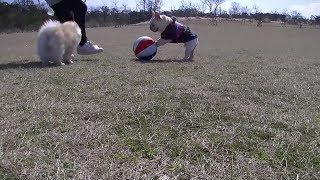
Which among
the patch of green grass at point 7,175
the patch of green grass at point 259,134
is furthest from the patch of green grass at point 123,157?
the patch of green grass at point 259,134

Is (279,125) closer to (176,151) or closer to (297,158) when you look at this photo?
(297,158)

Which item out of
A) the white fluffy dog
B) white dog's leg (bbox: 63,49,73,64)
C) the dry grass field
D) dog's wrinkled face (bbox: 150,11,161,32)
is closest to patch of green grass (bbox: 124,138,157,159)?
the dry grass field

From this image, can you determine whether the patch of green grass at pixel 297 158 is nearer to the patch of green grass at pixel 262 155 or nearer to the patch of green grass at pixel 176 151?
the patch of green grass at pixel 262 155

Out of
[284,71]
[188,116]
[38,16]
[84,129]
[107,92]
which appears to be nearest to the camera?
[84,129]

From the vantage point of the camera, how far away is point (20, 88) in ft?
10.7

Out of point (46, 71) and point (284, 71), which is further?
point (284, 71)

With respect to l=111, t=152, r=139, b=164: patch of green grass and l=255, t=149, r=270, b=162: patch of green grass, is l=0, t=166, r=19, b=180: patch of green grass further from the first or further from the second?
l=255, t=149, r=270, b=162: patch of green grass

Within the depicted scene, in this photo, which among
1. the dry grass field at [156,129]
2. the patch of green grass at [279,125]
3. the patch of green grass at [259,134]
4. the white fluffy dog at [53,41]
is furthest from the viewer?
the white fluffy dog at [53,41]

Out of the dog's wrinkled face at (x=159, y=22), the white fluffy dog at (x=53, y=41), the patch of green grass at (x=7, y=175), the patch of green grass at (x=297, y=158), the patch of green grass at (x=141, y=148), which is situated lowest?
the patch of green grass at (x=297, y=158)

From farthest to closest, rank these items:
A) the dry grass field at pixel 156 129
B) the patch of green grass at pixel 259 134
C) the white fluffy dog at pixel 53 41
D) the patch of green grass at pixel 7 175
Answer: the white fluffy dog at pixel 53 41 → the patch of green grass at pixel 259 134 → the dry grass field at pixel 156 129 → the patch of green grass at pixel 7 175

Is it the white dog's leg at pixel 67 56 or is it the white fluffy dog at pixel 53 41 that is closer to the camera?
the white fluffy dog at pixel 53 41

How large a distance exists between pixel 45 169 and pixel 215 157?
73cm

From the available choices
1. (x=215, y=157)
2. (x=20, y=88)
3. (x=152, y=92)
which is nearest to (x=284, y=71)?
(x=152, y=92)

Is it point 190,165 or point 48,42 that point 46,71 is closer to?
point 48,42
